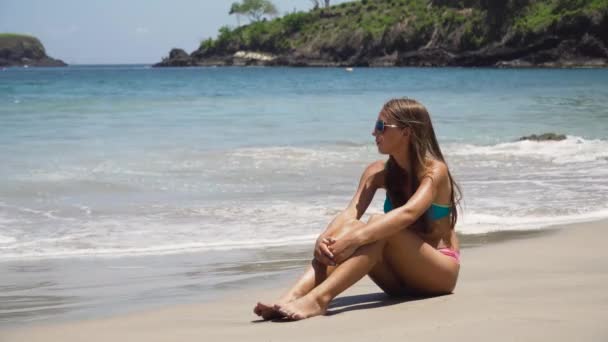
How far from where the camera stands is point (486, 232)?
7992 millimetres

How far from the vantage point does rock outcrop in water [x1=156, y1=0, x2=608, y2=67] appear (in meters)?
75.4

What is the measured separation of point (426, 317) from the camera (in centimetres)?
423

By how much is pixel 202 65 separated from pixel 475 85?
279 ft

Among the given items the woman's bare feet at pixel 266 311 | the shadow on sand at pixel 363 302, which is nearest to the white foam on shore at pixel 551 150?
the shadow on sand at pixel 363 302

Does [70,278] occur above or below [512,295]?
below

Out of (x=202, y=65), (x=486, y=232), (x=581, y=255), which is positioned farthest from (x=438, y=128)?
(x=202, y=65)

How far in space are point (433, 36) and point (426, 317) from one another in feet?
288

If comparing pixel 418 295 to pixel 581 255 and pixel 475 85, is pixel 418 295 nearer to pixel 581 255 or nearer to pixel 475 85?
pixel 581 255

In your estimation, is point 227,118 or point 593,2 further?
point 593,2

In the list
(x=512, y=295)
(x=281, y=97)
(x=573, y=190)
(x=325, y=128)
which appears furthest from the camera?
(x=281, y=97)

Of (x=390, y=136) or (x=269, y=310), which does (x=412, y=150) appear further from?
(x=269, y=310)

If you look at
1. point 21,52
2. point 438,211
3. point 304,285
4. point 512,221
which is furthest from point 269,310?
point 21,52

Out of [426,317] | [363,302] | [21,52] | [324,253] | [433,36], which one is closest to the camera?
[426,317]

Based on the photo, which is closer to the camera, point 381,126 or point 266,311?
point 266,311
